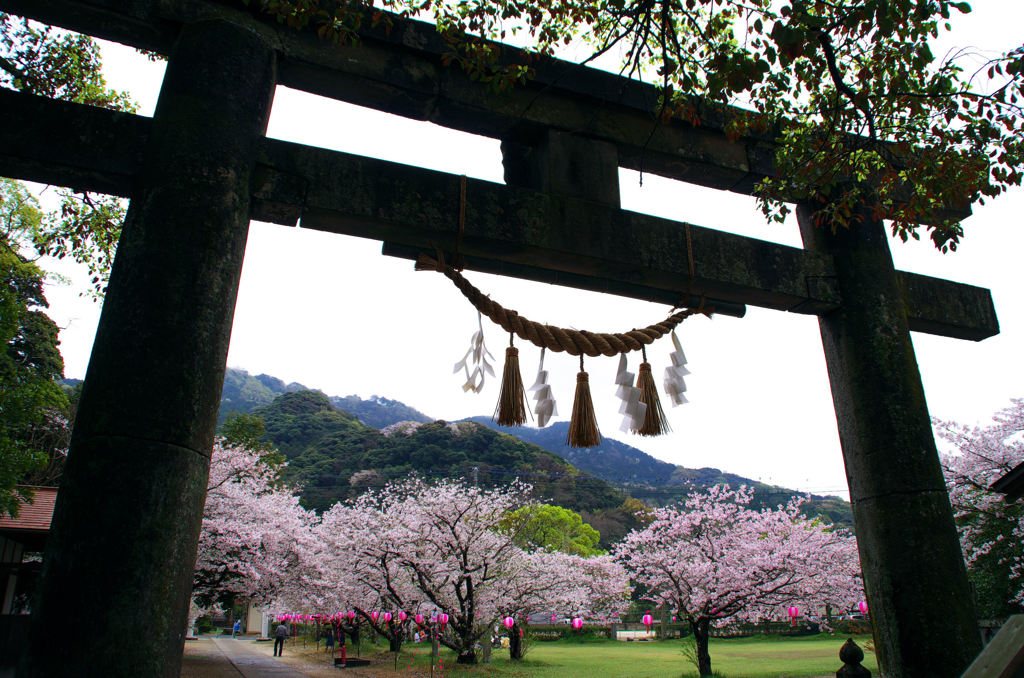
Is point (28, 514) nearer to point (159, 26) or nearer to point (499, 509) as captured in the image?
point (499, 509)

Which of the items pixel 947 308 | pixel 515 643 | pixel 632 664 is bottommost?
pixel 632 664

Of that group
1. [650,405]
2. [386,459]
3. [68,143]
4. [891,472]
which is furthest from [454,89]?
[386,459]

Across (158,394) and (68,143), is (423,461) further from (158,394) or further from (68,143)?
(158,394)

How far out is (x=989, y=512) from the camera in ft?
37.2

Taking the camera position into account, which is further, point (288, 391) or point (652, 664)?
point (288, 391)

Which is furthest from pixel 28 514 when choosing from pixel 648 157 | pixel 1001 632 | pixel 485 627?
pixel 1001 632

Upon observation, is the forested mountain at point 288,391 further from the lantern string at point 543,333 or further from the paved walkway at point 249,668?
the lantern string at point 543,333

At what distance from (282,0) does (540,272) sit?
160 cm

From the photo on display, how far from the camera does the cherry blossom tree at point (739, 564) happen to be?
15250 millimetres

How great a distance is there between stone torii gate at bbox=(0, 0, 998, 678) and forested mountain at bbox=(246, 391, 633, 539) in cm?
4262

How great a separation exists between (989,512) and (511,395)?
12715mm

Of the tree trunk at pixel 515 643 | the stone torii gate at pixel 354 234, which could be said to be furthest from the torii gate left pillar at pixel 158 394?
the tree trunk at pixel 515 643

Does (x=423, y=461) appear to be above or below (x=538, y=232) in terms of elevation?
above

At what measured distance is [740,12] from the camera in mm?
3090
